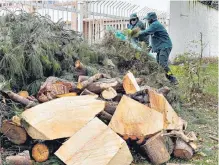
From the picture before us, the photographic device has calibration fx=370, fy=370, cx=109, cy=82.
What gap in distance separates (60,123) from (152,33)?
413 cm

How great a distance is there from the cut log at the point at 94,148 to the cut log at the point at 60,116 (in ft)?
0.37

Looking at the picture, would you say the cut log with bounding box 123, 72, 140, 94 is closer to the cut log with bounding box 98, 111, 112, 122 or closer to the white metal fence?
the cut log with bounding box 98, 111, 112, 122

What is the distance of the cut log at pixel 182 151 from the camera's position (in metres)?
3.99

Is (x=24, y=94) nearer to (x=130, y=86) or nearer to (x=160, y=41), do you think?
(x=130, y=86)

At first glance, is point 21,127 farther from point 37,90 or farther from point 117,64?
point 117,64

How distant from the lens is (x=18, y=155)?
3377 millimetres

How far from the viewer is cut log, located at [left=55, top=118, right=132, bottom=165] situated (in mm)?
3377

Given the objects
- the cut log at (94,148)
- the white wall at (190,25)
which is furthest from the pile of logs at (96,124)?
the white wall at (190,25)

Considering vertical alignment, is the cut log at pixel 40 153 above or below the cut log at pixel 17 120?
below

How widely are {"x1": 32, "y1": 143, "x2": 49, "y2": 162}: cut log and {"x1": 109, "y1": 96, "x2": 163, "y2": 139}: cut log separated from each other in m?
0.72

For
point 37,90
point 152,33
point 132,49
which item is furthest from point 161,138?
point 152,33

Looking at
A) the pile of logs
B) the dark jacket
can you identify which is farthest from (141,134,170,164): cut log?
the dark jacket

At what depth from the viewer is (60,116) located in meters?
3.70

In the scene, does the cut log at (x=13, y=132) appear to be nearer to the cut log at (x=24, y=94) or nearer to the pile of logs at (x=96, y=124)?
the pile of logs at (x=96, y=124)
